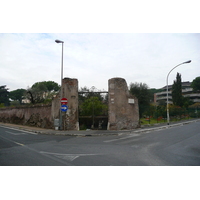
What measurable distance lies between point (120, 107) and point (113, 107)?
0.63 meters

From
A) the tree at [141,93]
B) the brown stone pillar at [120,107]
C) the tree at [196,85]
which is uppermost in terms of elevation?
the tree at [196,85]

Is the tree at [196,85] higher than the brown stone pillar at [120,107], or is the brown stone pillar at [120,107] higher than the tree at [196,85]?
the tree at [196,85]

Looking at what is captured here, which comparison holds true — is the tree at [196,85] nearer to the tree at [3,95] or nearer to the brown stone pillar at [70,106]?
the brown stone pillar at [70,106]

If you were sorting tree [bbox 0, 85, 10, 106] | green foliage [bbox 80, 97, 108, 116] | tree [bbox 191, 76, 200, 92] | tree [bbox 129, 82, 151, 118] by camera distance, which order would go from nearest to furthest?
green foliage [bbox 80, 97, 108, 116], tree [bbox 129, 82, 151, 118], tree [bbox 0, 85, 10, 106], tree [bbox 191, 76, 200, 92]

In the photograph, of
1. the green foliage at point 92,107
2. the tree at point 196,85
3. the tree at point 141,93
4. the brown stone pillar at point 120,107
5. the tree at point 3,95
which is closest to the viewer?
the brown stone pillar at point 120,107

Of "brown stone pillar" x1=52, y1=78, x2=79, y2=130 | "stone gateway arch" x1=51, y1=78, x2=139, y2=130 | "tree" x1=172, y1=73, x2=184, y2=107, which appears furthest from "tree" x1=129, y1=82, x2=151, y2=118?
"tree" x1=172, y1=73, x2=184, y2=107

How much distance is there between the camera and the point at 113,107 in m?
13.6

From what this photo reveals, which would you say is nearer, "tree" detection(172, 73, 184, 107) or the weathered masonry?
the weathered masonry

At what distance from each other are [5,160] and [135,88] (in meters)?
27.0

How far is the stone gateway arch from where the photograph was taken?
1354 centimetres

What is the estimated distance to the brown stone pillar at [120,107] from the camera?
13.5 m

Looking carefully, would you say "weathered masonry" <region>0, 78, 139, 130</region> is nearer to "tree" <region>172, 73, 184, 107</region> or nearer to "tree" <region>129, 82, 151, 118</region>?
"tree" <region>129, 82, 151, 118</region>

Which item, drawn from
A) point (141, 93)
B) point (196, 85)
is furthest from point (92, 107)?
point (196, 85)

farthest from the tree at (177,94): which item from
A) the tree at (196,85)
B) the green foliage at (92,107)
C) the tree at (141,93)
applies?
the green foliage at (92,107)
